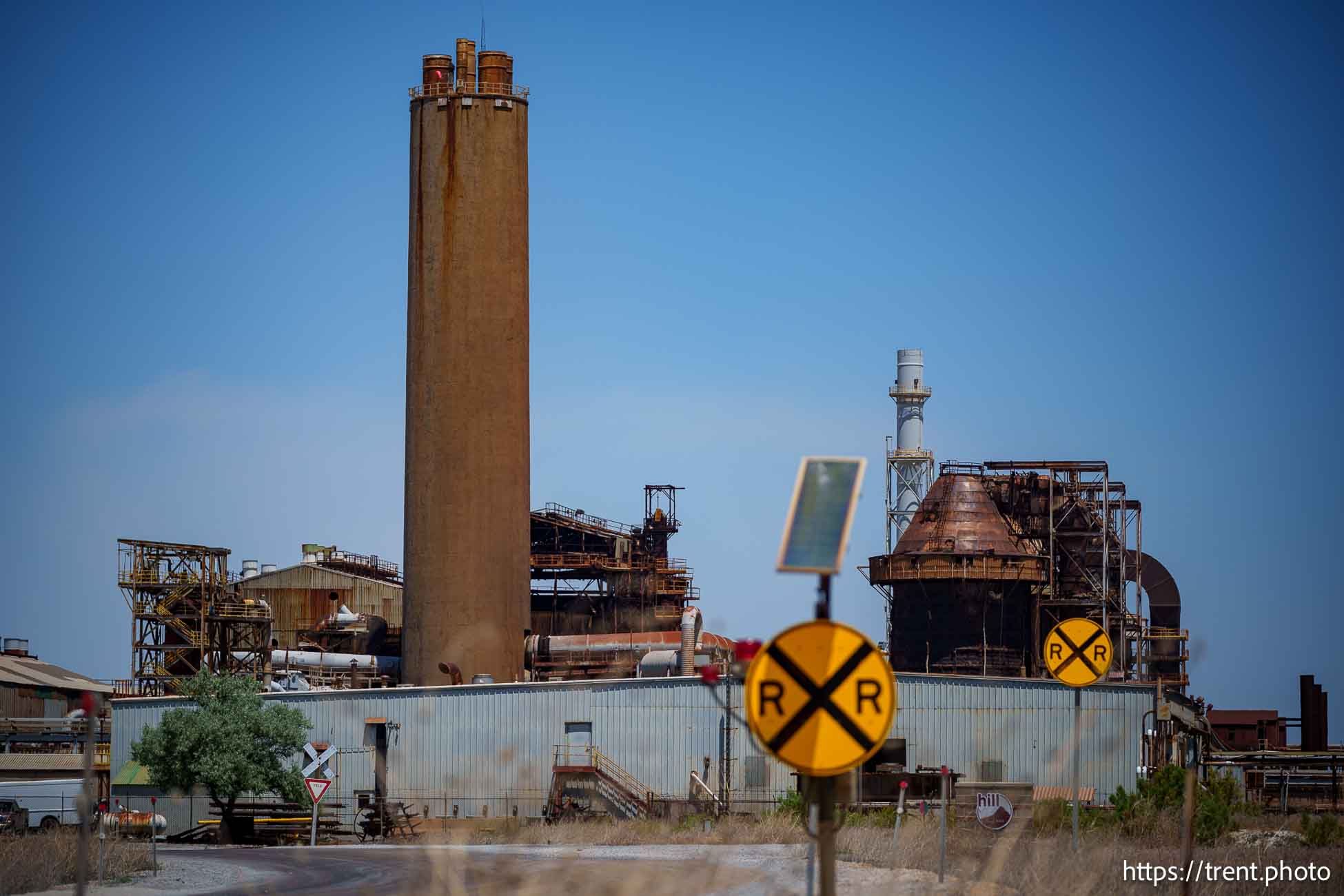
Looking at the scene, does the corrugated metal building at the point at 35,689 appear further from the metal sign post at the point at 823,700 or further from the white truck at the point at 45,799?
the metal sign post at the point at 823,700

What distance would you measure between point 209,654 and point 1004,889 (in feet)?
195

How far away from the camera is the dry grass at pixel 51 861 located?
83.6 ft

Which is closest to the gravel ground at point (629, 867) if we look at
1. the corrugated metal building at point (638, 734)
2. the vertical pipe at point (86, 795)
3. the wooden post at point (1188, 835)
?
the wooden post at point (1188, 835)

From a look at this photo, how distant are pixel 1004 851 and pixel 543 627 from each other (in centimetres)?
6172

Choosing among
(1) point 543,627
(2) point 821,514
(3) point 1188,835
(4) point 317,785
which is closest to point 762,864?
(4) point 317,785

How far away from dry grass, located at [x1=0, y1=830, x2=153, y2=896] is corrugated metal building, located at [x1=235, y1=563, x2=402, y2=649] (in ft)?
147

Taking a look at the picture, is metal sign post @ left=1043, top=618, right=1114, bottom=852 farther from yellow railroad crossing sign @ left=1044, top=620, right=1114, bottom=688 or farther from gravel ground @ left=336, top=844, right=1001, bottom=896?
gravel ground @ left=336, top=844, right=1001, bottom=896

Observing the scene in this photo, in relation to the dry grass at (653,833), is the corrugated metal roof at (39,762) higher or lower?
lower

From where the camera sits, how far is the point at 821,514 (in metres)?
8.98

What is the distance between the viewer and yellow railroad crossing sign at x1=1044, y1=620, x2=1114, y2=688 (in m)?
18.7

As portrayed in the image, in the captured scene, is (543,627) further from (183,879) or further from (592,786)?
(183,879)

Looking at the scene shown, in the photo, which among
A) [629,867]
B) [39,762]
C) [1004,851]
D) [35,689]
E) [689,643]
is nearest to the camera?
[1004,851]

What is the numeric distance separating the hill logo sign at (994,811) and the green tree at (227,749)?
2982cm

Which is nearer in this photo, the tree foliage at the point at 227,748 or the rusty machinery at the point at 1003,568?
the tree foliage at the point at 227,748
